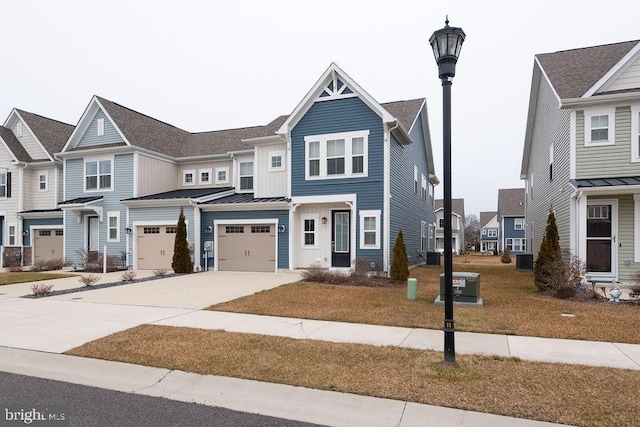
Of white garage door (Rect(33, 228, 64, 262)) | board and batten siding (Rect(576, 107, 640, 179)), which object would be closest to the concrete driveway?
white garage door (Rect(33, 228, 64, 262))

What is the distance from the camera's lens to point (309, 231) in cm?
1831

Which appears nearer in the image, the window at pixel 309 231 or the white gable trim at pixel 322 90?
the white gable trim at pixel 322 90

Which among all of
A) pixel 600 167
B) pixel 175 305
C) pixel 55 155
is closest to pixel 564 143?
pixel 600 167

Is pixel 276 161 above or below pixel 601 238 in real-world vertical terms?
above

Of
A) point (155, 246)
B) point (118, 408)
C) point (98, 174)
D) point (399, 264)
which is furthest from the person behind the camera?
point (98, 174)

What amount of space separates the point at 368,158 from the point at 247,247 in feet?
23.7

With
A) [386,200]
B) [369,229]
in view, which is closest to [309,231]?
[369,229]

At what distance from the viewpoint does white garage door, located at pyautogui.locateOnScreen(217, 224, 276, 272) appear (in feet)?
61.6

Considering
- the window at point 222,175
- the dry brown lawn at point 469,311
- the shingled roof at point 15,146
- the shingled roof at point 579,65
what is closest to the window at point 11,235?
the shingled roof at point 15,146

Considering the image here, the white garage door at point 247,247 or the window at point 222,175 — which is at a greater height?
the window at point 222,175

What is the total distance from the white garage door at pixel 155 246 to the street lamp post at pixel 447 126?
1708 centimetres

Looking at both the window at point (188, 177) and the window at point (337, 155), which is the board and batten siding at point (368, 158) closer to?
the window at point (337, 155)

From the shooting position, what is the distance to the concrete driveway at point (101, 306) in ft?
24.9

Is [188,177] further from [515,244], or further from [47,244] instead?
[515,244]
